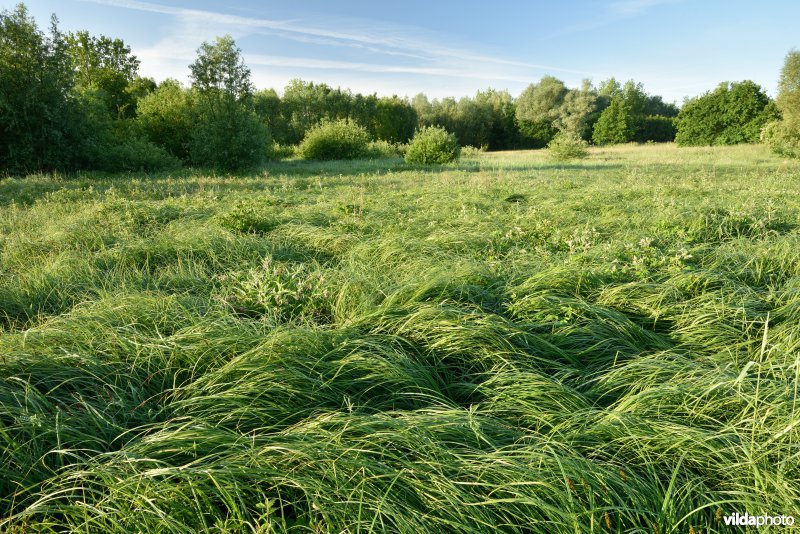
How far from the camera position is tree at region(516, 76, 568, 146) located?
5169 cm

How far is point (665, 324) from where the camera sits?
10.6 ft

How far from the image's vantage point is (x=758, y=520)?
153 cm

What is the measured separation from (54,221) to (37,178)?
343 inches

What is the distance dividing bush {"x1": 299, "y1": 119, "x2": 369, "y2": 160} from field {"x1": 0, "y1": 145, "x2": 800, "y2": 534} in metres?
24.0

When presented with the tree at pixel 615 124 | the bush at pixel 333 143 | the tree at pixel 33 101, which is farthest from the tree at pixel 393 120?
the tree at pixel 33 101

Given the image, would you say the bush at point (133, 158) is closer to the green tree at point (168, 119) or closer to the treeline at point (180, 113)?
the treeline at point (180, 113)

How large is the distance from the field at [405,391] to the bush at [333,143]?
78.9 feet

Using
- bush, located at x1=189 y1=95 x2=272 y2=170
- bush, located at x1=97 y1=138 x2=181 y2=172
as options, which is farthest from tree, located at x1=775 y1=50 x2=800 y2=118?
bush, located at x1=97 y1=138 x2=181 y2=172

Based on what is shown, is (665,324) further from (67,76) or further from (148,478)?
(67,76)

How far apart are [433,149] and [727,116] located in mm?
28345

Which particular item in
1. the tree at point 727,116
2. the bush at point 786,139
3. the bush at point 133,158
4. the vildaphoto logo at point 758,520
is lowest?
the vildaphoto logo at point 758,520

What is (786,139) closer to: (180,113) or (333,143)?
(333,143)

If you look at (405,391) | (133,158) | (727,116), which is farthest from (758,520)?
(727,116)

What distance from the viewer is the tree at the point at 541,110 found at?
51.7 m
